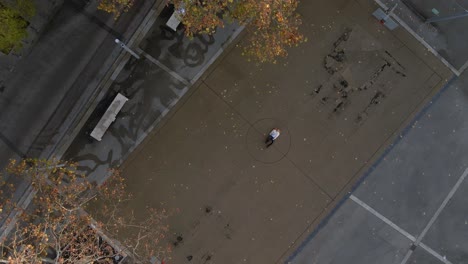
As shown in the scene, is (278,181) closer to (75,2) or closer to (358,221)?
(358,221)

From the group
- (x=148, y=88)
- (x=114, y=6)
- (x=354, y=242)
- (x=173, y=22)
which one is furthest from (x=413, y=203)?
(x=114, y=6)

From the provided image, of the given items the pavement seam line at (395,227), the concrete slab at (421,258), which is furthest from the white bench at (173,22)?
the concrete slab at (421,258)

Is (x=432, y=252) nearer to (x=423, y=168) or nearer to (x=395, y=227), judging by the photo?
(x=395, y=227)

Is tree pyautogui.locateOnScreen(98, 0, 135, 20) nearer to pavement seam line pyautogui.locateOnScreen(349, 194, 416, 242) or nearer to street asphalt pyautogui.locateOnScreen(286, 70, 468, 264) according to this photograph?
street asphalt pyautogui.locateOnScreen(286, 70, 468, 264)

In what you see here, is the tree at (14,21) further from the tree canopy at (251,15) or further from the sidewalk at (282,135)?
the sidewalk at (282,135)

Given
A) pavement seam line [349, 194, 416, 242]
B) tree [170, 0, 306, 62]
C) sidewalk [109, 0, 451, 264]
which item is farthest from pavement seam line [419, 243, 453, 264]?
tree [170, 0, 306, 62]
